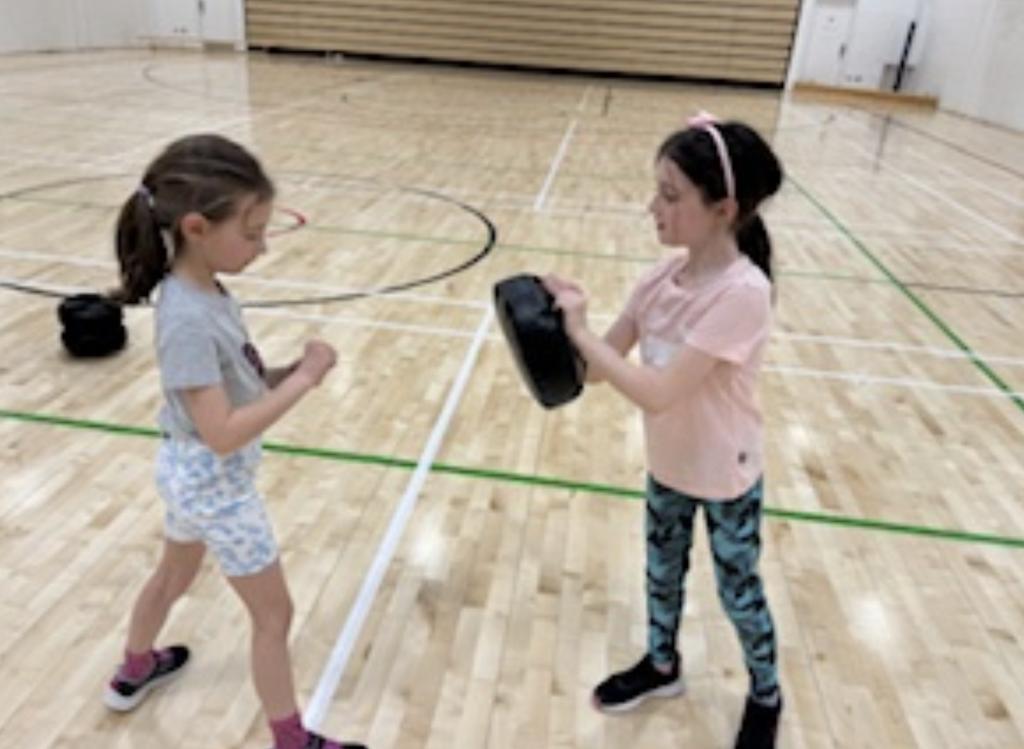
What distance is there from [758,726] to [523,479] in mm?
1284

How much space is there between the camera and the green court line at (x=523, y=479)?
9.52 feet

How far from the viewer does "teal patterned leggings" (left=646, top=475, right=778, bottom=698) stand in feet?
5.97

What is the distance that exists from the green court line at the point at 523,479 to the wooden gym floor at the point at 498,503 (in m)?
0.01

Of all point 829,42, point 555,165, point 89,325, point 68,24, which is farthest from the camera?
point 829,42

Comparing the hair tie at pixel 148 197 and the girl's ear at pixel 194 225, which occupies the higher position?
the hair tie at pixel 148 197

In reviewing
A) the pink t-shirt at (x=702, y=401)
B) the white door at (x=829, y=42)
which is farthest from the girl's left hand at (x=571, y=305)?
the white door at (x=829, y=42)

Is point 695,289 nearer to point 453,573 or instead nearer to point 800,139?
point 453,573

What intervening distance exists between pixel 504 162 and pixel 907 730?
7.56 m

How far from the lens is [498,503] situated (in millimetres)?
2932

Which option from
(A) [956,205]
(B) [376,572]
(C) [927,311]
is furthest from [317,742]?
(A) [956,205]

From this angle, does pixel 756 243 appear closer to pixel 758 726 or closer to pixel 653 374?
pixel 653 374

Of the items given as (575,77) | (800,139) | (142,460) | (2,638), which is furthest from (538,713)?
(575,77)

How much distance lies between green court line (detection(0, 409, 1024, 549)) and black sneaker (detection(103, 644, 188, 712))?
3.54 feet

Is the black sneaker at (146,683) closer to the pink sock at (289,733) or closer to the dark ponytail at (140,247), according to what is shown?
the pink sock at (289,733)
